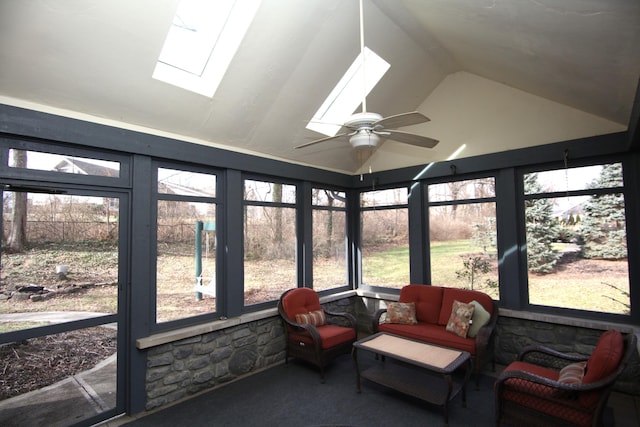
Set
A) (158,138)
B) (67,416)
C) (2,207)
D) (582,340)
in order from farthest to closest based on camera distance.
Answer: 1. (582,340)
2. (158,138)
3. (67,416)
4. (2,207)

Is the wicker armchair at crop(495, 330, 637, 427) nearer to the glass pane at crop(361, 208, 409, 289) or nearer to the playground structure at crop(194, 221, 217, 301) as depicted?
the glass pane at crop(361, 208, 409, 289)

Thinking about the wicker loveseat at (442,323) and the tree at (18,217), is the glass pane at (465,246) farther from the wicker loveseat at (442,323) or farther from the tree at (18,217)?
the tree at (18,217)

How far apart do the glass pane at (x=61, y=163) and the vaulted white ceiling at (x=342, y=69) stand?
0.40 meters

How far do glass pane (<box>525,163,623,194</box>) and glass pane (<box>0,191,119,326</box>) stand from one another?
198 inches

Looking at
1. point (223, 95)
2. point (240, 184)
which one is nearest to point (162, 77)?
point (223, 95)

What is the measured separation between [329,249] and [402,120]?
11.3 ft

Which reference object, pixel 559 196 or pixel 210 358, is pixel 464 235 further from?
pixel 210 358

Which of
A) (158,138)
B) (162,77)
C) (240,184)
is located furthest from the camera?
(240,184)

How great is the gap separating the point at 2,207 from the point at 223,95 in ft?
7.13

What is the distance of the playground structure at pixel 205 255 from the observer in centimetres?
386

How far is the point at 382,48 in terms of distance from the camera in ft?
12.9

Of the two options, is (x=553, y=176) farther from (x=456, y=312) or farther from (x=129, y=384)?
(x=129, y=384)

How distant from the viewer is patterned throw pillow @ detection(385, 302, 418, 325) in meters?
Answer: 4.43

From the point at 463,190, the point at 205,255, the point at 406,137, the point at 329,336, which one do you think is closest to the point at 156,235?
the point at 205,255
